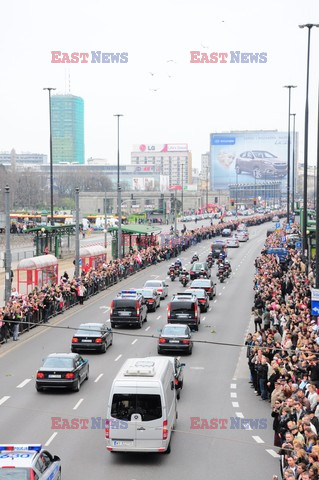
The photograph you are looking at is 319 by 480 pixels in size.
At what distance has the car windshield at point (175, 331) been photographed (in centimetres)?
3250

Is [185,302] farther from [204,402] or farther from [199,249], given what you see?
[199,249]

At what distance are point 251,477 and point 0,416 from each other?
794 centimetres

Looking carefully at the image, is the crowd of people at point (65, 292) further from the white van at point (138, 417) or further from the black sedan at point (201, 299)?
the black sedan at point (201, 299)

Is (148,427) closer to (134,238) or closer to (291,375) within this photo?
(291,375)

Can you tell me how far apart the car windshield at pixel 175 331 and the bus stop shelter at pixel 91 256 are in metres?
30.6

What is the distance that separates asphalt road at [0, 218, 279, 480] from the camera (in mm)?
18734

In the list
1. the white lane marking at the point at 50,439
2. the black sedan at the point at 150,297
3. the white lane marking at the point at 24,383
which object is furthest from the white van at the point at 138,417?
the black sedan at the point at 150,297

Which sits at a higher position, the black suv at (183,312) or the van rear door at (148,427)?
the van rear door at (148,427)

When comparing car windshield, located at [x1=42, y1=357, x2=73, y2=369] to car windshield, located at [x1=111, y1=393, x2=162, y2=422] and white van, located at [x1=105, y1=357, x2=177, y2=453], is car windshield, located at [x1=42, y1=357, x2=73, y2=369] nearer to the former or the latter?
white van, located at [x1=105, y1=357, x2=177, y2=453]

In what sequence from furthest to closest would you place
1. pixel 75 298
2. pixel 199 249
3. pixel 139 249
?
pixel 199 249 → pixel 139 249 → pixel 75 298

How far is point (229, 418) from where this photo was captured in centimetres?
2328

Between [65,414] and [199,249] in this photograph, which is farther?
[199,249]

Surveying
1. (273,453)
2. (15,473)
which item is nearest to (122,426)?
(273,453)

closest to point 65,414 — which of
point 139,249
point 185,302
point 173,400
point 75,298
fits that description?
point 173,400
